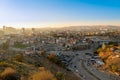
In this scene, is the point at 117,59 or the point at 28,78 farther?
the point at 117,59

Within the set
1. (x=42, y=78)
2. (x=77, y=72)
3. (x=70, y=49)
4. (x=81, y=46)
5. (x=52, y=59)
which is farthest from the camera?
(x=81, y=46)

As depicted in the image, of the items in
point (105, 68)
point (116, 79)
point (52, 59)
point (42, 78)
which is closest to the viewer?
point (42, 78)

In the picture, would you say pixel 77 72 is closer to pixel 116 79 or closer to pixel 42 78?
pixel 116 79

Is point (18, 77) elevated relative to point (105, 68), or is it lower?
elevated

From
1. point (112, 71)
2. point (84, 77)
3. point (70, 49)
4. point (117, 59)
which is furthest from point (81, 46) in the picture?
point (84, 77)

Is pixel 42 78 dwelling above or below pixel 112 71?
above

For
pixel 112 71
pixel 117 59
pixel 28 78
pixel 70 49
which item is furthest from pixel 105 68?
pixel 70 49

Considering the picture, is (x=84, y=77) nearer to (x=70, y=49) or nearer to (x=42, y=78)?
(x=42, y=78)

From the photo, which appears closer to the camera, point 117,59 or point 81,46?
point 117,59

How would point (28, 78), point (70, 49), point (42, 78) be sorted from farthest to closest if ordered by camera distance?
point (70, 49)
point (28, 78)
point (42, 78)
